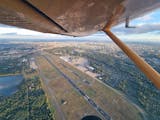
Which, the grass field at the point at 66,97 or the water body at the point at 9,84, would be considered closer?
the grass field at the point at 66,97

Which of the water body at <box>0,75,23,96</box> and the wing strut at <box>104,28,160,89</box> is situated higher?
the wing strut at <box>104,28,160,89</box>

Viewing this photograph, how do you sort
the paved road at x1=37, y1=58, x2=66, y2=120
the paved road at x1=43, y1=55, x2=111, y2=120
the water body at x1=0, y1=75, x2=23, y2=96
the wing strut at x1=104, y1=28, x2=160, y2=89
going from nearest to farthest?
the wing strut at x1=104, y1=28, x2=160, y2=89
the paved road at x1=37, y1=58, x2=66, y2=120
the paved road at x1=43, y1=55, x2=111, y2=120
the water body at x1=0, y1=75, x2=23, y2=96

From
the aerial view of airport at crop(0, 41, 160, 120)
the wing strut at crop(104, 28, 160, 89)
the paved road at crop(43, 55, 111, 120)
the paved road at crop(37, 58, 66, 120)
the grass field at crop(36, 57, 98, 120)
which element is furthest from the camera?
the aerial view of airport at crop(0, 41, 160, 120)

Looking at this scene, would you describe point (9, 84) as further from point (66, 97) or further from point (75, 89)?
point (75, 89)

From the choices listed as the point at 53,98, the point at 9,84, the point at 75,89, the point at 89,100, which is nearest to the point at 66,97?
the point at 53,98

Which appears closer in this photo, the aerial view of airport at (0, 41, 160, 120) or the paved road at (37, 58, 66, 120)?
the paved road at (37, 58, 66, 120)

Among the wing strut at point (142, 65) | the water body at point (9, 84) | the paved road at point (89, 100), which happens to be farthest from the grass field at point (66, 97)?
the wing strut at point (142, 65)

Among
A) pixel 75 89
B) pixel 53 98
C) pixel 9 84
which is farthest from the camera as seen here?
pixel 9 84

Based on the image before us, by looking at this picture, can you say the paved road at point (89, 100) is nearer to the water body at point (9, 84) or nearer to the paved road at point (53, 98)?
the paved road at point (53, 98)

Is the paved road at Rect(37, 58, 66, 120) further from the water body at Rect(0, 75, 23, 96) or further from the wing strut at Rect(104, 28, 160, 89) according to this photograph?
the wing strut at Rect(104, 28, 160, 89)

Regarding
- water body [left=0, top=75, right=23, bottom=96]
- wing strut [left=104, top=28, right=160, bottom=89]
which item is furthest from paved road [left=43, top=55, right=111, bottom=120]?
wing strut [left=104, top=28, right=160, bottom=89]
